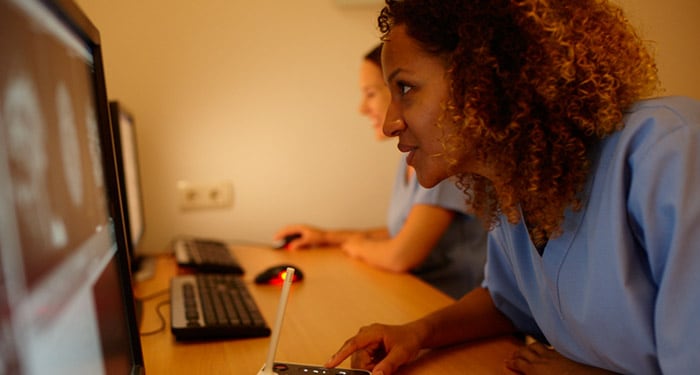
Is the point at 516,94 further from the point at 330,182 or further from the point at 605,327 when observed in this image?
the point at 330,182

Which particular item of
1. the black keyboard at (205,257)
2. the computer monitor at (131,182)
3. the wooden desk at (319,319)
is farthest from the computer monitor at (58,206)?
the black keyboard at (205,257)

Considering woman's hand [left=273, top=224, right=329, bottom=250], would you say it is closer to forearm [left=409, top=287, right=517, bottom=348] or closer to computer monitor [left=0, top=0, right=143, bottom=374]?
forearm [left=409, top=287, right=517, bottom=348]

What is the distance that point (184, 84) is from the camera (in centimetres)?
163

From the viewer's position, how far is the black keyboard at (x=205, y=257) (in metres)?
1.32

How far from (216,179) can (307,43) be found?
1.73 ft

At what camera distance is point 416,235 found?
1.32m

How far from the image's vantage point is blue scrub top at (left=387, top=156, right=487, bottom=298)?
142 cm

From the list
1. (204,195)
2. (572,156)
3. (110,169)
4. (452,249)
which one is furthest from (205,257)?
(572,156)

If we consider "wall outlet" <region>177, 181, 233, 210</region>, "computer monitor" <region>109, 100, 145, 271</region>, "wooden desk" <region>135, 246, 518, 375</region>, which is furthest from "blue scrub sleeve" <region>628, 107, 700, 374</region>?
"wall outlet" <region>177, 181, 233, 210</region>

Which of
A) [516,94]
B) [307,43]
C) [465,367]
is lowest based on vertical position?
[465,367]

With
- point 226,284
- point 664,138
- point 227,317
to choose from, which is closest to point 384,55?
point 664,138

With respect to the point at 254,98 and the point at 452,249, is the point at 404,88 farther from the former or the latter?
the point at 254,98

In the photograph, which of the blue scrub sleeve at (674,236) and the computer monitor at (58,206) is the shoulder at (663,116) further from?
the computer monitor at (58,206)

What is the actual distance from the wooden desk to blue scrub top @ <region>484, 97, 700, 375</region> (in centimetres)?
16
